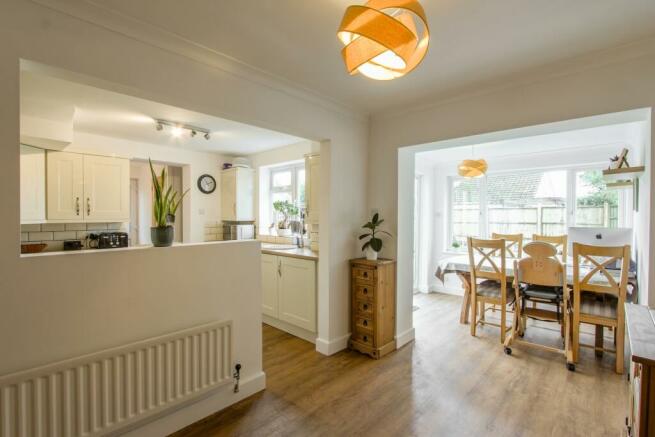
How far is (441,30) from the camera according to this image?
173 centimetres

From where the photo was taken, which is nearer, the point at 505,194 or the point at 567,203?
the point at 567,203

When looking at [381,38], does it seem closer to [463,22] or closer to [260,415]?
[463,22]

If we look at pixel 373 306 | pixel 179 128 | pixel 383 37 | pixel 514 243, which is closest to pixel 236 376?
pixel 373 306

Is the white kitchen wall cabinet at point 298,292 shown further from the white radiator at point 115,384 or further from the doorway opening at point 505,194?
the white radiator at point 115,384

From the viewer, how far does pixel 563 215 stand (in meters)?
4.32

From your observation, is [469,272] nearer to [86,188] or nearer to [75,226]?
[86,188]

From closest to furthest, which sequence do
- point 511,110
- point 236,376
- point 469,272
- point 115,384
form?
point 115,384 < point 236,376 < point 511,110 < point 469,272

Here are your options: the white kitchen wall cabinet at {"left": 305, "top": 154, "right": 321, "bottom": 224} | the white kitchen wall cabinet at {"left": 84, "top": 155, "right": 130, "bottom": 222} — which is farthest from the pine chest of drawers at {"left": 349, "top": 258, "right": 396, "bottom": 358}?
the white kitchen wall cabinet at {"left": 84, "top": 155, "right": 130, "bottom": 222}

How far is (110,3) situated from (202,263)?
1483 millimetres

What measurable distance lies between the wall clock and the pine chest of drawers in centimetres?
315

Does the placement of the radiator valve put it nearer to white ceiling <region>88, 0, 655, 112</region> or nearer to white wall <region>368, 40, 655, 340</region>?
white wall <region>368, 40, 655, 340</region>

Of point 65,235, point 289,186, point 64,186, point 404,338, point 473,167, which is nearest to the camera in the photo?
point 404,338

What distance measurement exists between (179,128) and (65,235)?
195cm

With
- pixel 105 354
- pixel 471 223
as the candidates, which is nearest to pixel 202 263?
pixel 105 354
